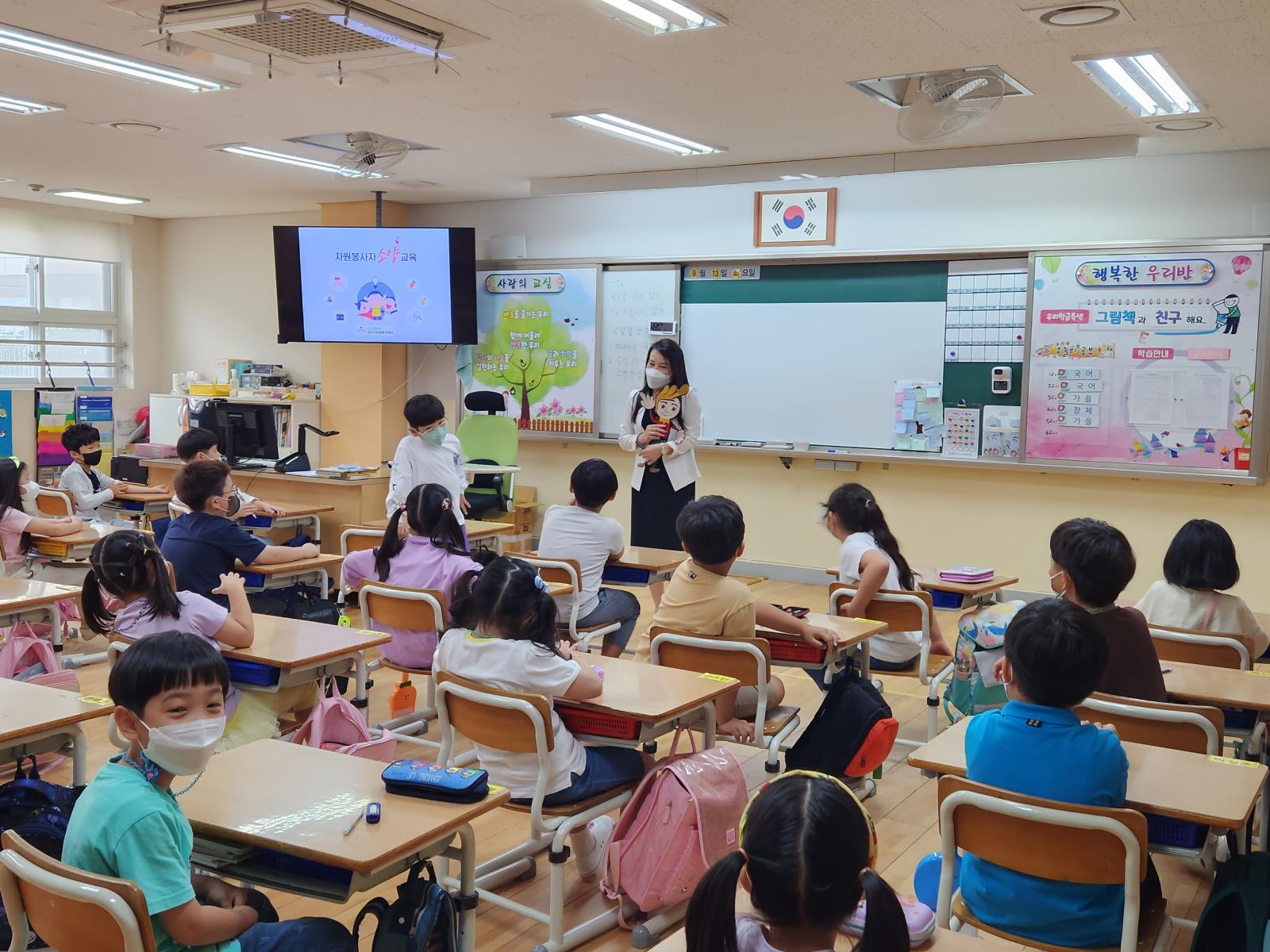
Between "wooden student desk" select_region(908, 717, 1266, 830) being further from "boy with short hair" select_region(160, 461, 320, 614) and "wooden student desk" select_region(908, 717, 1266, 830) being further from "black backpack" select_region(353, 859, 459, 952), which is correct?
"boy with short hair" select_region(160, 461, 320, 614)

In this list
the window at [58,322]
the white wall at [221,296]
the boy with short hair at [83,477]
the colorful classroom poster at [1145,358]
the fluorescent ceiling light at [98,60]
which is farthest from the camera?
the white wall at [221,296]

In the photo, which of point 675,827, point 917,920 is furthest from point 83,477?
point 917,920

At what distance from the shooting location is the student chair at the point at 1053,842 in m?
1.96

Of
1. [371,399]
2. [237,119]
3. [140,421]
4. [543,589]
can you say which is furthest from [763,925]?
[140,421]

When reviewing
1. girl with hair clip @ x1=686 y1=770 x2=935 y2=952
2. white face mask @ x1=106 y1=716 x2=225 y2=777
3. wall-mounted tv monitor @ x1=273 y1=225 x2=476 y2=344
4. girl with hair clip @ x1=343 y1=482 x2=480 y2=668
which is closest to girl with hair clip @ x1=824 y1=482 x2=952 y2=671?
girl with hair clip @ x1=343 y1=482 x2=480 y2=668

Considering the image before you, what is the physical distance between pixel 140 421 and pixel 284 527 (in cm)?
442

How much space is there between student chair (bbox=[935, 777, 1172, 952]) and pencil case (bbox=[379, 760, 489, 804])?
85cm

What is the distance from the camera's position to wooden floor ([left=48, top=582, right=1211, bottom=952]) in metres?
2.95

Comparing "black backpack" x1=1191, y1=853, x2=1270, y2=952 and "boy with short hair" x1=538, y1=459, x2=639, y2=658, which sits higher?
"boy with short hair" x1=538, y1=459, x2=639, y2=658

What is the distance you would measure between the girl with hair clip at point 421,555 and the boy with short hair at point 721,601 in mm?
954

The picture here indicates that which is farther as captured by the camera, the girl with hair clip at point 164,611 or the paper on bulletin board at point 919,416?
the paper on bulletin board at point 919,416

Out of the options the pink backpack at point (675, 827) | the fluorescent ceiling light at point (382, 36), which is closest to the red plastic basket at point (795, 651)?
the pink backpack at point (675, 827)

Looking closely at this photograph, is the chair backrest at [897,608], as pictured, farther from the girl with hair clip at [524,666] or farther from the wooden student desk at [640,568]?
the girl with hair clip at [524,666]

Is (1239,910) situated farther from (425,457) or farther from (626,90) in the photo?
(425,457)
